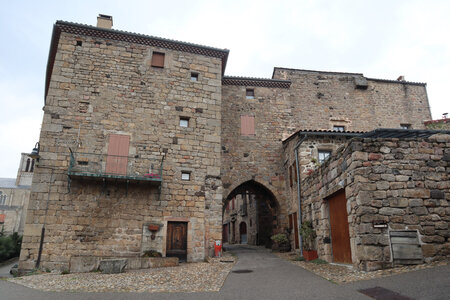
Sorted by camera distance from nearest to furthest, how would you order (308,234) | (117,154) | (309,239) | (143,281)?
(143,281)
(308,234)
(309,239)
(117,154)

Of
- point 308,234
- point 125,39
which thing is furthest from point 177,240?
point 125,39

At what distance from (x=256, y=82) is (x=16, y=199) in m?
39.6

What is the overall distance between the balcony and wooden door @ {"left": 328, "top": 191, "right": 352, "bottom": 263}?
219 inches

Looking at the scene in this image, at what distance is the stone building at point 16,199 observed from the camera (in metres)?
35.6

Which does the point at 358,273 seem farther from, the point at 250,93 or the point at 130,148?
the point at 250,93

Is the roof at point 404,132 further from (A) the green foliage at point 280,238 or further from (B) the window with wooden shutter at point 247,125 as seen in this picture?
(B) the window with wooden shutter at point 247,125

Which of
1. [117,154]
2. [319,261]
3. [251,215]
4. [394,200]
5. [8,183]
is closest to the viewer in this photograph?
[394,200]

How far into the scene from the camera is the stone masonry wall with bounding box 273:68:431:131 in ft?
54.7

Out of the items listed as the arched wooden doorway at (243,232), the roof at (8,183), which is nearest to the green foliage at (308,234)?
the arched wooden doorway at (243,232)

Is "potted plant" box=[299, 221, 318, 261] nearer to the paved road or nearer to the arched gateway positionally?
the paved road

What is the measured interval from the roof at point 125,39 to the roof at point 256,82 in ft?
7.76

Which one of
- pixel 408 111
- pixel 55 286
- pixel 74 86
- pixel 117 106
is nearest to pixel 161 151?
pixel 117 106

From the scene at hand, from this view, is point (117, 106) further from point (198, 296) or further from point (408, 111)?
point (408, 111)

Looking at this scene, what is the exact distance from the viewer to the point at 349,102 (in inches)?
681
